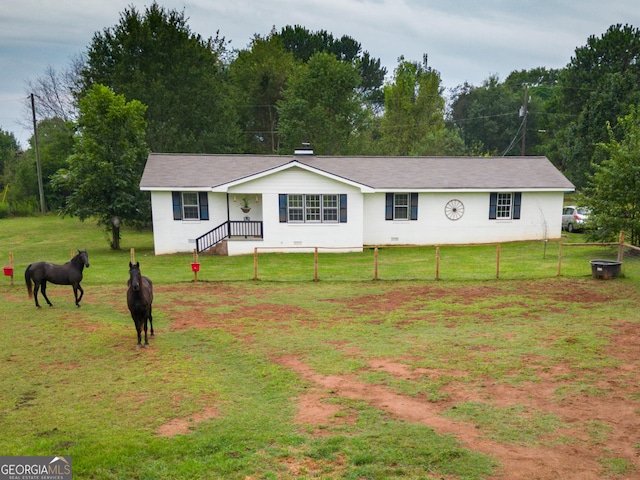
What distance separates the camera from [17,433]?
678 cm

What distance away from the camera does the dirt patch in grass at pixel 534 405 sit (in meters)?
6.04

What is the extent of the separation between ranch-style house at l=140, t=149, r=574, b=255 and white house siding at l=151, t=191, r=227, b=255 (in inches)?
1.9

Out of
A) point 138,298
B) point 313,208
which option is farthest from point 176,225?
point 138,298

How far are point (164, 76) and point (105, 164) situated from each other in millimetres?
14214

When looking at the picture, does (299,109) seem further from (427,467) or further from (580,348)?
(427,467)

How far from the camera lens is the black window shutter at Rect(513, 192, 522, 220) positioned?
88.3 feet

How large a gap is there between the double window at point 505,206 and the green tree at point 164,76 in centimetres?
2178

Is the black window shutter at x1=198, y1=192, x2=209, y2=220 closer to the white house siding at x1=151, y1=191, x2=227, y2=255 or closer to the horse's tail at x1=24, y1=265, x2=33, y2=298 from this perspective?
the white house siding at x1=151, y1=191, x2=227, y2=255

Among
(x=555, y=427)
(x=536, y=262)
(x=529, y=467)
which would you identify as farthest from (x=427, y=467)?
(x=536, y=262)

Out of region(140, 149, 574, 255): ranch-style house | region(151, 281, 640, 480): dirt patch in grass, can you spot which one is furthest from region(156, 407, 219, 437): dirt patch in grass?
region(140, 149, 574, 255): ranch-style house

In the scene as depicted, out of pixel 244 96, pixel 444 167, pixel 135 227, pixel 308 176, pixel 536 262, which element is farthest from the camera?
pixel 244 96

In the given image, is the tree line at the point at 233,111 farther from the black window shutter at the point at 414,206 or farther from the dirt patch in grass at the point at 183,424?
the dirt patch in grass at the point at 183,424

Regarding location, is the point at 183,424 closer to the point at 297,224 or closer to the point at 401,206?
the point at 297,224

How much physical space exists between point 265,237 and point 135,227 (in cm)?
1647
